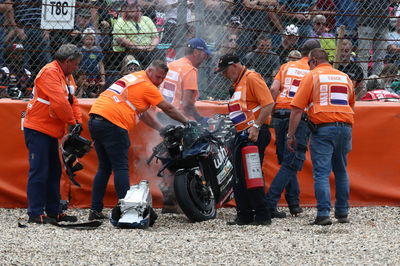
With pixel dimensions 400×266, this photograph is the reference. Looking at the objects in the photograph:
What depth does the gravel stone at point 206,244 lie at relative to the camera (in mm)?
5980

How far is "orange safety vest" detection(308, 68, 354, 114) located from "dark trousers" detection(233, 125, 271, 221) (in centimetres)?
61

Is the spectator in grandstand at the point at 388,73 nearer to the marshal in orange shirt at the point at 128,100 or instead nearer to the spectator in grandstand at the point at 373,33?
the spectator in grandstand at the point at 373,33

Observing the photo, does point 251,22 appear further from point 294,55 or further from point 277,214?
point 277,214

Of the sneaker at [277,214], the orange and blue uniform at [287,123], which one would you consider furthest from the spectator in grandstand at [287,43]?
the sneaker at [277,214]

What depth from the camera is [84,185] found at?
30.8ft

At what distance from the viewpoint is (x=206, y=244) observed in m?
6.66

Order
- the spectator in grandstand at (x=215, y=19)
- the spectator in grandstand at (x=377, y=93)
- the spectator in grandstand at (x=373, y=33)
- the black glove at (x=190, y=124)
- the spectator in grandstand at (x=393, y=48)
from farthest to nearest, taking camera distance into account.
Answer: the spectator in grandstand at (x=393, y=48), the spectator in grandstand at (x=373, y=33), the spectator in grandstand at (x=377, y=93), the spectator in grandstand at (x=215, y=19), the black glove at (x=190, y=124)

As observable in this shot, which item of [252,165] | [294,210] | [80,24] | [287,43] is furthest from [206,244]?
[80,24]

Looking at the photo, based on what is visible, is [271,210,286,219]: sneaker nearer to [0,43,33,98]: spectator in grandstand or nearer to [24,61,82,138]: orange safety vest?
[24,61,82,138]: orange safety vest

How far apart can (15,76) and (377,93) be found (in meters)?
4.38

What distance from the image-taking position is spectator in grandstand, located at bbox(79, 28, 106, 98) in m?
9.80

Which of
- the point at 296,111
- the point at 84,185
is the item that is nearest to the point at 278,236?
the point at 296,111

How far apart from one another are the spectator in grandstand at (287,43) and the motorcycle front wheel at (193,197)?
2.35 m

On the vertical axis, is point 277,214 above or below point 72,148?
below
